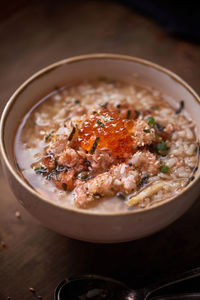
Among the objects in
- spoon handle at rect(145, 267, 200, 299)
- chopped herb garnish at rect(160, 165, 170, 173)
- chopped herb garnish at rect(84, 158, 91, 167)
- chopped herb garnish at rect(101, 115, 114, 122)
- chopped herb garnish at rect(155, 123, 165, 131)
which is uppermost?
chopped herb garnish at rect(101, 115, 114, 122)

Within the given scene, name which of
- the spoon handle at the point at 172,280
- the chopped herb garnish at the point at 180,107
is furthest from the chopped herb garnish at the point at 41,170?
the chopped herb garnish at the point at 180,107

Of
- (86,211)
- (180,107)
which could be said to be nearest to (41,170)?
(86,211)

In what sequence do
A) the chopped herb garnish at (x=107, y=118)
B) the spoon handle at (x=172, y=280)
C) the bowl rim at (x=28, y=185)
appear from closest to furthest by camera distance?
the bowl rim at (x=28, y=185) < the spoon handle at (x=172, y=280) < the chopped herb garnish at (x=107, y=118)

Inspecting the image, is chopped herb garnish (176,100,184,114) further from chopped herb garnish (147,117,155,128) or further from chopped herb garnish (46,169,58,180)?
chopped herb garnish (46,169,58,180)

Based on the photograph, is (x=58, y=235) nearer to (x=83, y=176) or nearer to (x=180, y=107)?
(x=83, y=176)

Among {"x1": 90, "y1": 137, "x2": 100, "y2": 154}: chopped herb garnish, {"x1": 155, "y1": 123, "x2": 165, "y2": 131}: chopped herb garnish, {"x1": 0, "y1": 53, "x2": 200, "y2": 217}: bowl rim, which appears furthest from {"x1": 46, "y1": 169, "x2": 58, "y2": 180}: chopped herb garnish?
{"x1": 155, "y1": 123, "x2": 165, "y2": 131}: chopped herb garnish

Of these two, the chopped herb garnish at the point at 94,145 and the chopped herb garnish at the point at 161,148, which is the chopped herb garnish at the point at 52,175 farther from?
the chopped herb garnish at the point at 161,148

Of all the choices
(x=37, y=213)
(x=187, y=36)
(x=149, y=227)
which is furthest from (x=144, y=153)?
(x=187, y=36)
